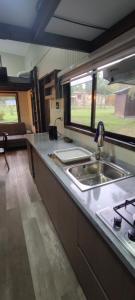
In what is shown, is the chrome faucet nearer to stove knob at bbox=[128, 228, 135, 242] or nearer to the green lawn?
the green lawn

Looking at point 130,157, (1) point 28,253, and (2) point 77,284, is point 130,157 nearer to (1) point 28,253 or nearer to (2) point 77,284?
(2) point 77,284

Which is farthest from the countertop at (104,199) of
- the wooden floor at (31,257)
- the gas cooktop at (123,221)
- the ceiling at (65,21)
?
→ the ceiling at (65,21)

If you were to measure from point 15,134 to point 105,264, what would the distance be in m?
5.11

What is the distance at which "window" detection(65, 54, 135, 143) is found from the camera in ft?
4.22

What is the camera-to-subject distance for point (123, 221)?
0.76 meters

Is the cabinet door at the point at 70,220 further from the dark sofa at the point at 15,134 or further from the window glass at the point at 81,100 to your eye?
the dark sofa at the point at 15,134

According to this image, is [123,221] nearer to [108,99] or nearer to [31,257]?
[31,257]

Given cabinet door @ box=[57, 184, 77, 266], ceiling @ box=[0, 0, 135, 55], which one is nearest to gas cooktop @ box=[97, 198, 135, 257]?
cabinet door @ box=[57, 184, 77, 266]

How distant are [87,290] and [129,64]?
5.45 ft

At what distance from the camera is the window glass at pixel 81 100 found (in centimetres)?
204

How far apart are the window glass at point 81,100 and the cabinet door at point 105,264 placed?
1.49 meters

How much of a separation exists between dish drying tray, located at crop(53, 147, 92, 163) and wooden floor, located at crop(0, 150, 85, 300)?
2.82ft

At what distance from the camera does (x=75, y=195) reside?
990mm

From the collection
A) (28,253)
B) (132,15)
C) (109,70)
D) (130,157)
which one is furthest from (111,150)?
(28,253)
